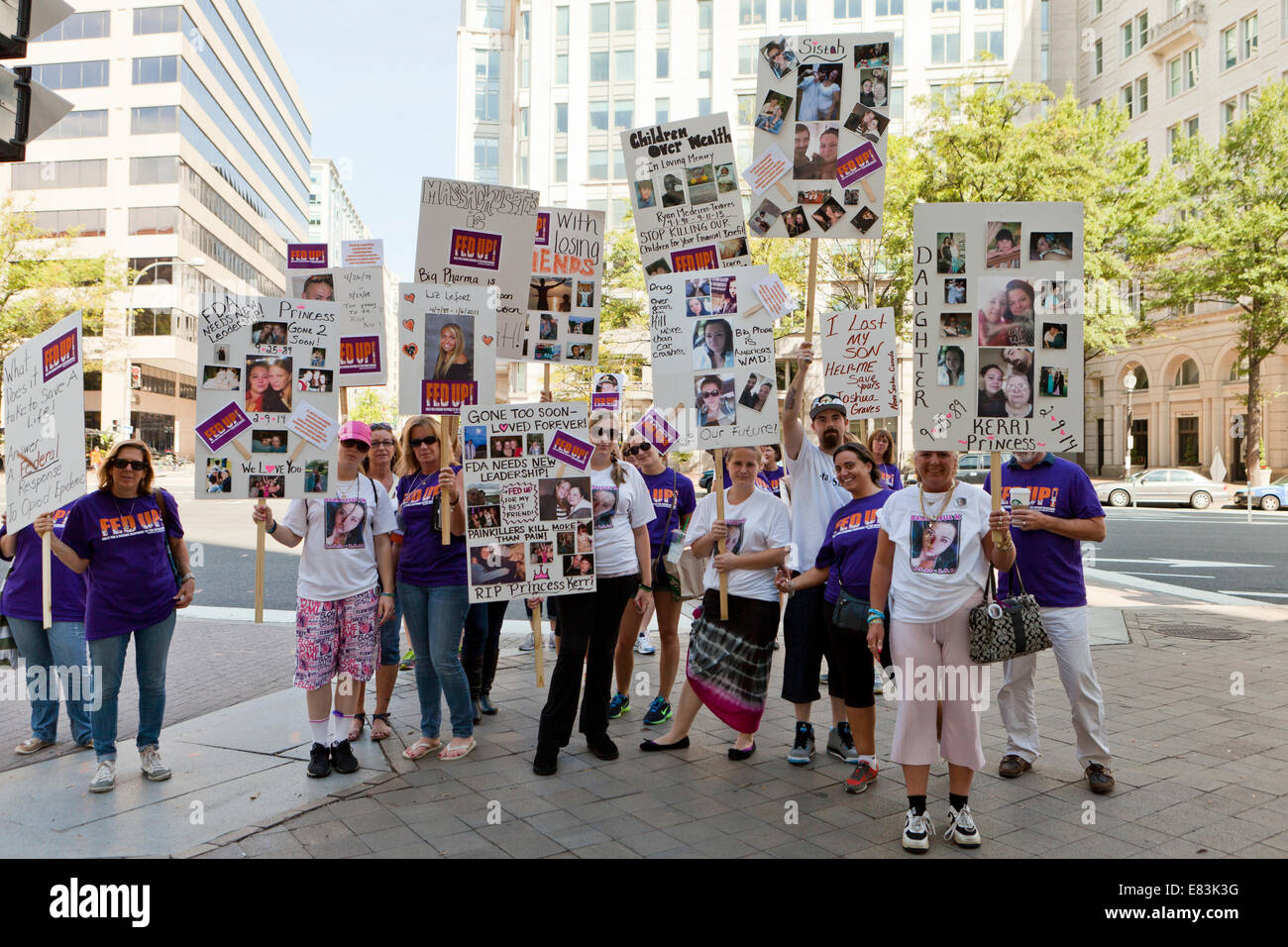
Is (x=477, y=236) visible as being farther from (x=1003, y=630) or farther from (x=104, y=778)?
(x=1003, y=630)

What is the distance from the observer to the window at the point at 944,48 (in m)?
47.1

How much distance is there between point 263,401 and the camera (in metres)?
5.52

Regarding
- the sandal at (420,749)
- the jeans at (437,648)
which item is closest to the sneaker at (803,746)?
the jeans at (437,648)

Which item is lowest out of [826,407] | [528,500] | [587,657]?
[587,657]

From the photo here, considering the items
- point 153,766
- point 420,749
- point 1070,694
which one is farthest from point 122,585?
point 1070,694

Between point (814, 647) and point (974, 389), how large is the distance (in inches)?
73.9

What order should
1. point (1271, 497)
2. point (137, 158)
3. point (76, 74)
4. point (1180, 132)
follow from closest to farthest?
1. point (1271, 497)
2. point (1180, 132)
3. point (137, 158)
4. point (76, 74)

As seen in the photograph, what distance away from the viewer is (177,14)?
2048 inches

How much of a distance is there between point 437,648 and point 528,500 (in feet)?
3.44

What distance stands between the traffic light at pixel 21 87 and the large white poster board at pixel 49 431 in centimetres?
123

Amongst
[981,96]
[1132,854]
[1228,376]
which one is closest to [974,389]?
[1132,854]

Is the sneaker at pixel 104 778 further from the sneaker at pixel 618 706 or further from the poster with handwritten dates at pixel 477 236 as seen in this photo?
the poster with handwritten dates at pixel 477 236

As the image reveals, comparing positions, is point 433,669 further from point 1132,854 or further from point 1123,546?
point 1123,546

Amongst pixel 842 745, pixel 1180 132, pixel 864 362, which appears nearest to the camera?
pixel 842 745
